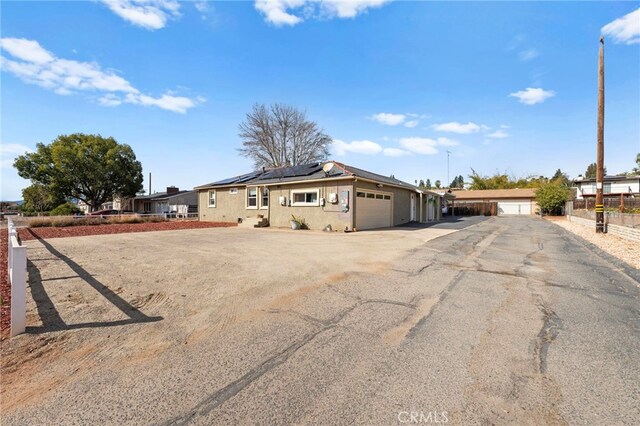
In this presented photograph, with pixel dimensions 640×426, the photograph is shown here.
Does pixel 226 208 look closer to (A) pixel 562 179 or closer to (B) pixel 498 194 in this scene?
(B) pixel 498 194

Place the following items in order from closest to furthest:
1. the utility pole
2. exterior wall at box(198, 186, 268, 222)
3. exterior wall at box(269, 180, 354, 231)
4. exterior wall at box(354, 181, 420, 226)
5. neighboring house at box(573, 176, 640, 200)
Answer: the utility pole
exterior wall at box(269, 180, 354, 231)
exterior wall at box(354, 181, 420, 226)
exterior wall at box(198, 186, 268, 222)
neighboring house at box(573, 176, 640, 200)

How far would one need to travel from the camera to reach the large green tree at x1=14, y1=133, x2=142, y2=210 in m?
38.5

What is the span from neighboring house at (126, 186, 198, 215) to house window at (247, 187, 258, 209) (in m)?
17.7

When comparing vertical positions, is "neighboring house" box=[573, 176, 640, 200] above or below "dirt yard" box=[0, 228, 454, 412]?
above

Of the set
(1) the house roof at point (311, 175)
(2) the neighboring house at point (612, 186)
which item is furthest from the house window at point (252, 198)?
(2) the neighboring house at point (612, 186)

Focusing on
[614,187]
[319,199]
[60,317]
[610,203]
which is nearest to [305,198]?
[319,199]

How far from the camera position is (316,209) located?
55.3ft

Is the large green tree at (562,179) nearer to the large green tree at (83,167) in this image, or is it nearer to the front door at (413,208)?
the front door at (413,208)

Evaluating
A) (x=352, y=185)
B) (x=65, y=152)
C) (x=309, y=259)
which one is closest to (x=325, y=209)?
(x=352, y=185)

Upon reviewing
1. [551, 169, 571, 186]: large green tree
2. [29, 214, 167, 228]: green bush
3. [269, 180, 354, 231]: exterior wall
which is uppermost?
[551, 169, 571, 186]: large green tree

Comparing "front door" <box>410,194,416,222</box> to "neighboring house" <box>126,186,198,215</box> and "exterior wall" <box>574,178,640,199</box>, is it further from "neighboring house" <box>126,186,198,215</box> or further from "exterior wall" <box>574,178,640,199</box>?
"exterior wall" <box>574,178,640,199</box>

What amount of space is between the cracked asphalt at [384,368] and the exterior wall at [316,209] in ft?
35.2

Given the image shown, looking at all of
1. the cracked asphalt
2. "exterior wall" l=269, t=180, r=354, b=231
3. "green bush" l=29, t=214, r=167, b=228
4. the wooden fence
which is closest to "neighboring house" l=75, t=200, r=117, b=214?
"green bush" l=29, t=214, r=167, b=228

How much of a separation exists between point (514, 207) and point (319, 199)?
42.0 metres
